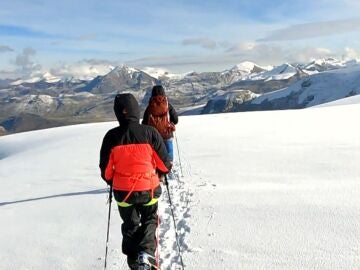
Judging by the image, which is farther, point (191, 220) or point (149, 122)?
point (149, 122)

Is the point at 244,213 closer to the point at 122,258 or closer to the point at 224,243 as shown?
the point at 224,243

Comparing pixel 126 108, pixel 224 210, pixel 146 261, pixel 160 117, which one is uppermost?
pixel 126 108

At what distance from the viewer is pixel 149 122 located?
36.8ft

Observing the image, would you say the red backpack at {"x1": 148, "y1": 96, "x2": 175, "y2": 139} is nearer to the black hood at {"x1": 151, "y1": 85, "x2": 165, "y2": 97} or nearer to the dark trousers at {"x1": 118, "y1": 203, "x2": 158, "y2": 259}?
the black hood at {"x1": 151, "y1": 85, "x2": 165, "y2": 97}

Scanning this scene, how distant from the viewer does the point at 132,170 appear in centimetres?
638

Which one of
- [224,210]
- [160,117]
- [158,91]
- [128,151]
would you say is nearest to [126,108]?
[128,151]

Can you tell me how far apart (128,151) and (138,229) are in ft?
3.89

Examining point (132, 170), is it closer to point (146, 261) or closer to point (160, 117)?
point (146, 261)

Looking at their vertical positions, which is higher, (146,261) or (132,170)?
(132,170)

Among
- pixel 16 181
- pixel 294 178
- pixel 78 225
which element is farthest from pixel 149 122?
pixel 16 181

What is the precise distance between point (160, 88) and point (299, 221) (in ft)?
15.5

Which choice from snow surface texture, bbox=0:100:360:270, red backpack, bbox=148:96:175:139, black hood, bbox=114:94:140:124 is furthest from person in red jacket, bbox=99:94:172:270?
red backpack, bbox=148:96:175:139

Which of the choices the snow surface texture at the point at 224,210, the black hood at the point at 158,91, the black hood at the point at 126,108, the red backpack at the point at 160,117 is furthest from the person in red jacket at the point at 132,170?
the red backpack at the point at 160,117

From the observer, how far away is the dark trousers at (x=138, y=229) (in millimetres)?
6383
